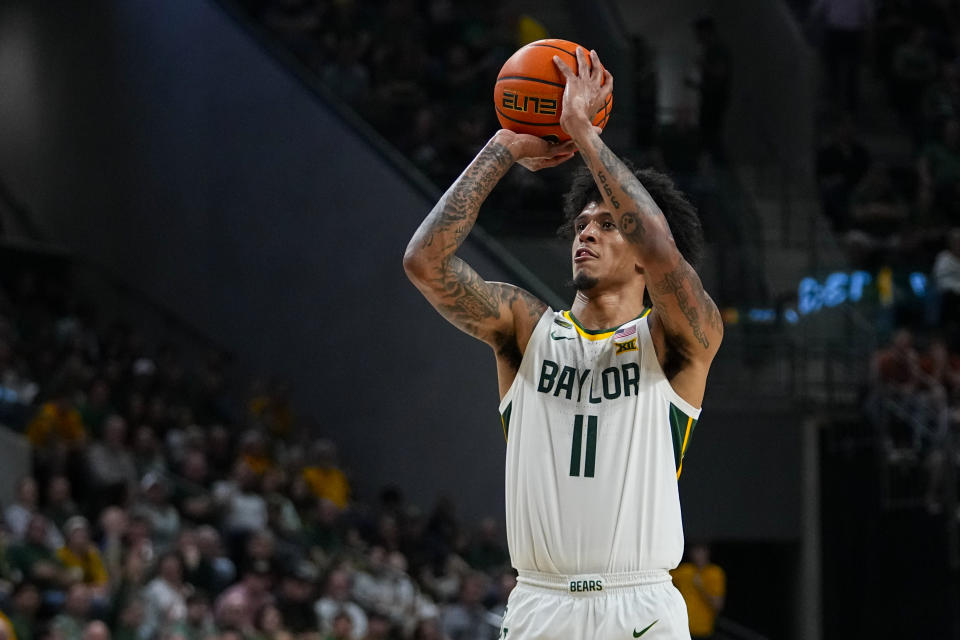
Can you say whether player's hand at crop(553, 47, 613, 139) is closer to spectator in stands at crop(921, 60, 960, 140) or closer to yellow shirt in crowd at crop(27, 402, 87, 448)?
yellow shirt in crowd at crop(27, 402, 87, 448)

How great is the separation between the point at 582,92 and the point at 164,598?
693 cm

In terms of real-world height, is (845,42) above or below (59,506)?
above

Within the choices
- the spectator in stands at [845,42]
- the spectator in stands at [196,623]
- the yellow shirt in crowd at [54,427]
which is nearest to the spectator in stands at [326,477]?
the yellow shirt in crowd at [54,427]

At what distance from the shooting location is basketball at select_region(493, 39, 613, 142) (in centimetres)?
494

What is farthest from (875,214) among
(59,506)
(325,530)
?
(59,506)

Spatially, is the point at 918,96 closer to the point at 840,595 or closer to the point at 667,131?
the point at 667,131

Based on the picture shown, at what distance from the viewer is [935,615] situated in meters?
13.2

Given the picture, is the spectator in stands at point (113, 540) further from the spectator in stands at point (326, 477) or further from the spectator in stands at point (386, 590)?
the spectator in stands at point (326, 477)

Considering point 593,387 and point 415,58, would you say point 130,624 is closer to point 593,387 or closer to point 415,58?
point 593,387

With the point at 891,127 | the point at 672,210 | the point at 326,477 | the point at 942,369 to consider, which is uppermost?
the point at 891,127

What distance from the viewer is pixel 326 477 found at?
14547 mm

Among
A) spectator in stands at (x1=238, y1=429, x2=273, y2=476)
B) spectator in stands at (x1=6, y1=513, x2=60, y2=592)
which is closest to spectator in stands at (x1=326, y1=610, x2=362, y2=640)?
spectator in stands at (x1=6, y1=513, x2=60, y2=592)

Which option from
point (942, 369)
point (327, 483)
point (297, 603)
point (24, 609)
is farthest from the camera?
point (327, 483)

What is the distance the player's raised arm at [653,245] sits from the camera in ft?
15.0
